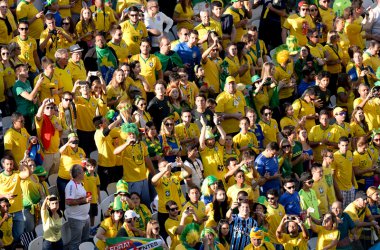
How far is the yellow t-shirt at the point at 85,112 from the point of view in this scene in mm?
19578

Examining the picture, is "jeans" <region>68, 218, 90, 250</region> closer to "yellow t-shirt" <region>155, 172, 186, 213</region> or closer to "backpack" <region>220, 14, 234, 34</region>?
"yellow t-shirt" <region>155, 172, 186, 213</region>

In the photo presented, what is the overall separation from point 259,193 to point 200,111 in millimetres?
1455

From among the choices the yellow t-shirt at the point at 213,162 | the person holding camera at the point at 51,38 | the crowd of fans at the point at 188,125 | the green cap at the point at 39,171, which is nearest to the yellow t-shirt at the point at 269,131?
the crowd of fans at the point at 188,125

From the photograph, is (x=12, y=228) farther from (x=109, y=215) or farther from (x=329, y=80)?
(x=329, y=80)

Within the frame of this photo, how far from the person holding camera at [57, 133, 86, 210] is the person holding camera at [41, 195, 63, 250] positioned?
0.97 meters

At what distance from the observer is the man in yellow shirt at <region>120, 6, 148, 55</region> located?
70.7 ft

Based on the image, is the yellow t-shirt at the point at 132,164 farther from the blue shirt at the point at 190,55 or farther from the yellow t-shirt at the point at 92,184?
the blue shirt at the point at 190,55

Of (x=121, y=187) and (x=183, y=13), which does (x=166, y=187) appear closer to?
(x=121, y=187)

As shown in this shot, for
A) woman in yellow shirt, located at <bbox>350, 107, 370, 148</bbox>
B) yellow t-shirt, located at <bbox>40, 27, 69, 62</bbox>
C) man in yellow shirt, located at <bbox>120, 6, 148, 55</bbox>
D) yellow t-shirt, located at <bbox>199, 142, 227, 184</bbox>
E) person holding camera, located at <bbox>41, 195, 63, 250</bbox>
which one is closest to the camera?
person holding camera, located at <bbox>41, 195, 63, 250</bbox>

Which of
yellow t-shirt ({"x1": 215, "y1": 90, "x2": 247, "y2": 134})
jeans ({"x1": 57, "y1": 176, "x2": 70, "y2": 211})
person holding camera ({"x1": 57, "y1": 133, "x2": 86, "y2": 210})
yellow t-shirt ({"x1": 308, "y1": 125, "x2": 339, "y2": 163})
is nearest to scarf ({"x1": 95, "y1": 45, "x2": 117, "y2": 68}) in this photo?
yellow t-shirt ({"x1": 215, "y1": 90, "x2": 247, "y2": 134})

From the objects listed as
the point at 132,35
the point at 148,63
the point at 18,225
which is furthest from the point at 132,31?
the point at 18,225

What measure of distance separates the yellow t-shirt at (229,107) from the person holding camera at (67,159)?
9.66ft

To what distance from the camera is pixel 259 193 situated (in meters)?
19.9

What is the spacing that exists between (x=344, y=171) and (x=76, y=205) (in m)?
4.62
